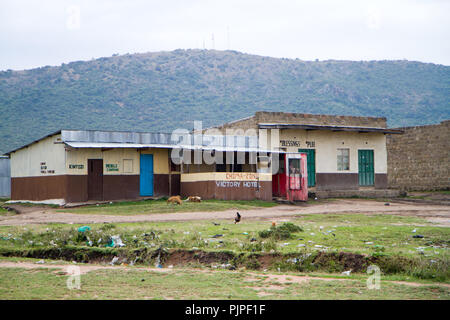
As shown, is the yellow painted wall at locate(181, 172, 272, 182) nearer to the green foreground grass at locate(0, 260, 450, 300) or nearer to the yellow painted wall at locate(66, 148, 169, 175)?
the yellow painted wall at locate(66, 148, 169, 175)

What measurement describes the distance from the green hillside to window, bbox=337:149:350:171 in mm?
47325

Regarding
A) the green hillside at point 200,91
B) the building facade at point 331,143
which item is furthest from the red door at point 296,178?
the green hillside at point 200,91

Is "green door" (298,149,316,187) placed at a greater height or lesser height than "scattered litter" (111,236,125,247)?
greater

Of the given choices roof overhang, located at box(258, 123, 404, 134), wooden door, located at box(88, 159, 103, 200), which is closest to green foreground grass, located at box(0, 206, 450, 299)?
wooden door, located at box(88, 159, 103, 200)

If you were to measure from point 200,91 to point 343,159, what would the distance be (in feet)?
226

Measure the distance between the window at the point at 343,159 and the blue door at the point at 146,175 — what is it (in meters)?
12.3

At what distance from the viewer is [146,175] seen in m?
27.2

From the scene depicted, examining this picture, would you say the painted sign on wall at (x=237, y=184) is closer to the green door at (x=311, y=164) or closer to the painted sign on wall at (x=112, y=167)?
the painted sign on wall at (x=112, y=167)

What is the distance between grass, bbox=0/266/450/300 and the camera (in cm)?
755

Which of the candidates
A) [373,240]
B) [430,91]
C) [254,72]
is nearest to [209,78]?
[254,72]

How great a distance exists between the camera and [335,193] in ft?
102

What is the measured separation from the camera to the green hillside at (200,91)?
270ft
